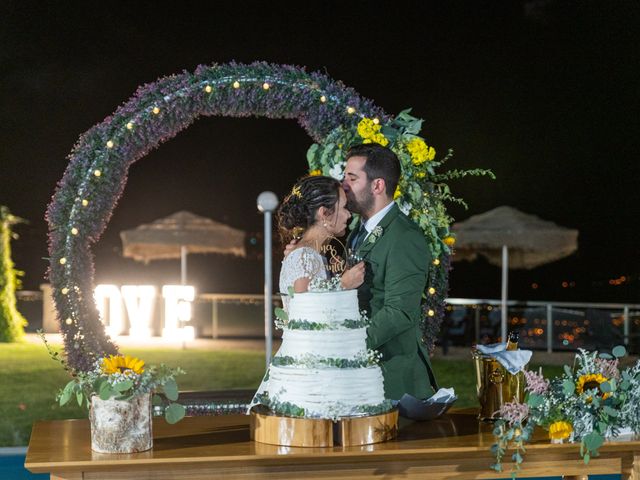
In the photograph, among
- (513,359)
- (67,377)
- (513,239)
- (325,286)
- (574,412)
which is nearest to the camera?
(325,286)

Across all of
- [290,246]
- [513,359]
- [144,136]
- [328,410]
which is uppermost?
[144,136]

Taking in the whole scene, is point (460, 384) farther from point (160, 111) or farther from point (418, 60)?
point (418, 60)

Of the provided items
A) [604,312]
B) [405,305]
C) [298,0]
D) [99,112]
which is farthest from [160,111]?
[99,112]

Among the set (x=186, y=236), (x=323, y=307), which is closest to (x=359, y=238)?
(x=323, y=307)

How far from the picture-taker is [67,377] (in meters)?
9.55

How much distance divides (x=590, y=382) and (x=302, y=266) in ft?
3.10

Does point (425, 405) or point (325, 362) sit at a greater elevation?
point (325, 362)

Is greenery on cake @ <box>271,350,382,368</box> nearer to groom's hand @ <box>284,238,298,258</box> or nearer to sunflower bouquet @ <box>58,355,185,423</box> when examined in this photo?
sunflower bouquet @ <box>58,355,185,423</box>

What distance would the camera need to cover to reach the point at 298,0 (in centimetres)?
1642

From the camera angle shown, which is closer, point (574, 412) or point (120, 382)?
point (120, 382)

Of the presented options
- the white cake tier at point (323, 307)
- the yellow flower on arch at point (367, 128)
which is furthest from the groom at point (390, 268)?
the yellow flower on arch at point (367, 128)

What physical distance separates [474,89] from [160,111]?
1492 centimetres

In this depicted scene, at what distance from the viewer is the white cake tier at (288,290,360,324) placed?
8.57 ft

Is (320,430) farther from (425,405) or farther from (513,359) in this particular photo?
(513,359)
